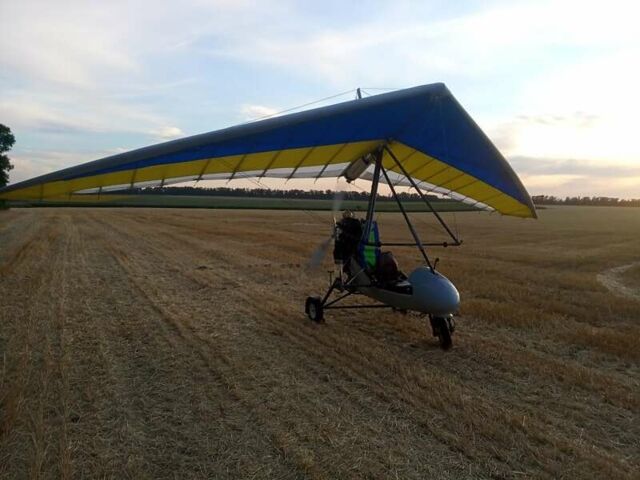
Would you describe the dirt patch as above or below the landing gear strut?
below

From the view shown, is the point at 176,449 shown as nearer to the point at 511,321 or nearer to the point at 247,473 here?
the point at 247,473

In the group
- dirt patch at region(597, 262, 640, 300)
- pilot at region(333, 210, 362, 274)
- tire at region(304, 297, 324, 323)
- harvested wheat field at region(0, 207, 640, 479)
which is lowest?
harvested wheat field at region(0, 207, 640, 479)

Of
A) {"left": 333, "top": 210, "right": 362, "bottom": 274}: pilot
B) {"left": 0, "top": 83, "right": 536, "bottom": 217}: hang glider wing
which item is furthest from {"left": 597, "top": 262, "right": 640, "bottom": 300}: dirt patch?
{"left": 333, "top": 210, "right": 362, "bottom": 274}: pilot

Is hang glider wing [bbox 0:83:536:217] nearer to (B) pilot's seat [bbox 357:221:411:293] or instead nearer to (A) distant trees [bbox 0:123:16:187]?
(B) pilot's seat [bbox 357:221:411:293]

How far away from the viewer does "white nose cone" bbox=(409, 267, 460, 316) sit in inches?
248

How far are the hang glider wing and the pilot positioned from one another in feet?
3.29

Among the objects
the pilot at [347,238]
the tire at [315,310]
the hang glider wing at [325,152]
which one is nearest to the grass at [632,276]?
the hang glider wing at [325,152]

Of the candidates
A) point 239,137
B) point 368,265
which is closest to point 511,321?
point 368,265

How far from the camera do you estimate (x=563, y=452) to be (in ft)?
13.0

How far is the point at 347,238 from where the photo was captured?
8.09 m

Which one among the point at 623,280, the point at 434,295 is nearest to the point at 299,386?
the point at 434,295

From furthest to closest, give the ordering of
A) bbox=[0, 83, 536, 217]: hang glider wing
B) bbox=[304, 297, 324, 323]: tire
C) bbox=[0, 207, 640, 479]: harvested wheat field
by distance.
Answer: bbox=[304, 297, 324, 323]: tire
bbox=[0, 83, 536, 217]: hang glider wing
bbox=[0, 207, 640, 479]: harvested wheat field

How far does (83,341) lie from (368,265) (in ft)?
14.2

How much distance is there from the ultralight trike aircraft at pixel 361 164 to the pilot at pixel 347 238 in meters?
0.02
